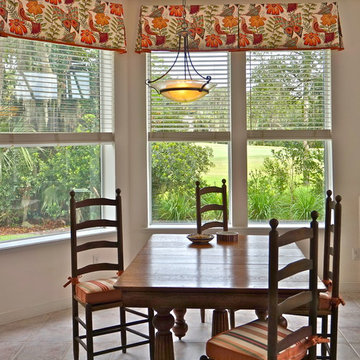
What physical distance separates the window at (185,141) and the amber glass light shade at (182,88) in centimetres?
180

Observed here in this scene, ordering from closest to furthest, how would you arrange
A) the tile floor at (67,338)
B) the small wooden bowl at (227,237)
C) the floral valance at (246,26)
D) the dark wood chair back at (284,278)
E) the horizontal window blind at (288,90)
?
1. the dark wood chair back at (284,278)
2. the tile floor at (67,338)
3. the small wooden bowl at (227,237)
4. the floral valance at (246,26)
5. the horizontal window blind at (288,90)

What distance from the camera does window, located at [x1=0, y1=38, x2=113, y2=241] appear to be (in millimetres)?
4301

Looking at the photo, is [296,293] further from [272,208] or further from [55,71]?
[55,71]

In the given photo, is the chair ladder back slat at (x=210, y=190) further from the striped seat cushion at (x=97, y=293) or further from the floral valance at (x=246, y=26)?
the floral valance at (x=246, y=26)

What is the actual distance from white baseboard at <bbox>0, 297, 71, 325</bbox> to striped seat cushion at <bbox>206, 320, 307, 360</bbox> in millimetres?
2275

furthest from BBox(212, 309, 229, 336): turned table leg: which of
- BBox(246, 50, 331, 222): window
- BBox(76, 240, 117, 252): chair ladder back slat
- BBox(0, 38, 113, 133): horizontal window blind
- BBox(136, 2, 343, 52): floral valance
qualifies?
BBox(136, 2, 343, 52): floral valance

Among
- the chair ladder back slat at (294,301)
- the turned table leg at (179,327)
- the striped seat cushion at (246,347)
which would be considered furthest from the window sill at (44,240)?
the chair ladder back slat at (294,301)

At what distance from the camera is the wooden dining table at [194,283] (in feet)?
8.36

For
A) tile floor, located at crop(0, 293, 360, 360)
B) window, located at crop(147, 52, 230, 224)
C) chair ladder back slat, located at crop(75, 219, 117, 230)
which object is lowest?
tile floor, located at crop(0, 293, 360, 360)

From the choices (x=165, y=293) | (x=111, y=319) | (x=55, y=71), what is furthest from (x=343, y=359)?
(x=55, y=71)

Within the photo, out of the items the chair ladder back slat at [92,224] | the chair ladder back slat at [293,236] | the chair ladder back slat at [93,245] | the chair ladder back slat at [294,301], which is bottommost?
the chair ladder back slat at [294,301]

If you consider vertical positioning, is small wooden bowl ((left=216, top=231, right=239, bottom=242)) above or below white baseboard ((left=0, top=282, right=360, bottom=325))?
above

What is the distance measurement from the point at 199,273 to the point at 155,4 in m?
3.10

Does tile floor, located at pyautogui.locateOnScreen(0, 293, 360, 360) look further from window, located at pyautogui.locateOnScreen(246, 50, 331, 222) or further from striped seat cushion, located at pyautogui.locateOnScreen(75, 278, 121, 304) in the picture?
window, located at pyautogui.locateOnScreen(246, 50, 331, 222)
